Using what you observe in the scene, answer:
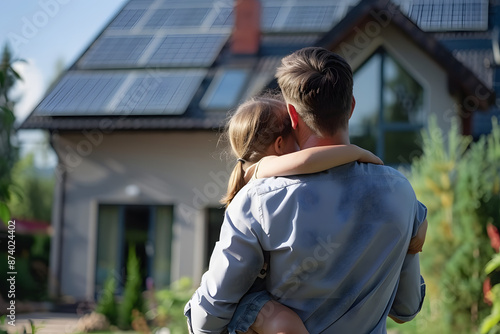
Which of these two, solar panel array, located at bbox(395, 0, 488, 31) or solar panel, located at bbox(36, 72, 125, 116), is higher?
solar panel array, located at bbox(395, 0, 488, 31)

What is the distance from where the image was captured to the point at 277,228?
5.06 ft

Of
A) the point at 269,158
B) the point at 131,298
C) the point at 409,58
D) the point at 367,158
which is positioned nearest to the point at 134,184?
the point at 131,298

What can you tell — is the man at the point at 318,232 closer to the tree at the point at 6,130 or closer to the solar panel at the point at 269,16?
the tree at the point at 6,130

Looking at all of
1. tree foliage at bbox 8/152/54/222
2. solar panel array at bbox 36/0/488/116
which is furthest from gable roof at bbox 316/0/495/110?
tree foliage at bbox 8/152/54/222

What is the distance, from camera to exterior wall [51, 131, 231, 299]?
1251 centimetres

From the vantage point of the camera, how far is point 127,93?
12.8 metres

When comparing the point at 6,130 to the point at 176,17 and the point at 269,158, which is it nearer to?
the point at 269,158

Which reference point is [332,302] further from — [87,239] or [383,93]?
[87,239]

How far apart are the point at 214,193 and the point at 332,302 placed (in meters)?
10.9

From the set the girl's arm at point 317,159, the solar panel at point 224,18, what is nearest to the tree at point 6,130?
the girl's arm at point 317,159

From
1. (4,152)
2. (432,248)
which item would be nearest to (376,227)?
(4,152)

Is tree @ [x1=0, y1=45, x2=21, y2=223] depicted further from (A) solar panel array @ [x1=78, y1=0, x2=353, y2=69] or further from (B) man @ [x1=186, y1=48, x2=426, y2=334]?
(A) solar panel array @ [x1=78, y1=0, x2=353, y2=69]

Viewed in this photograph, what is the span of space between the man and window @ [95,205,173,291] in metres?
A: 11.4

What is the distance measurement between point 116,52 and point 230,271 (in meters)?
13.1
